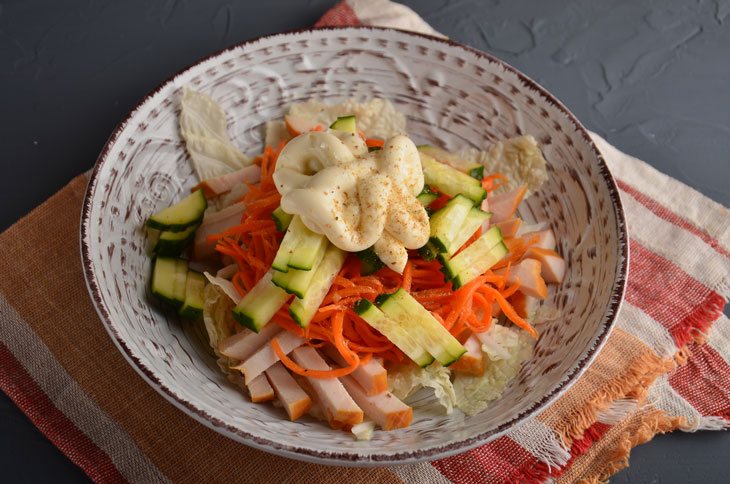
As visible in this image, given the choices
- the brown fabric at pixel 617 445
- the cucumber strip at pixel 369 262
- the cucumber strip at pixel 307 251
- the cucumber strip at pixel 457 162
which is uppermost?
the cucumber strip at pixel 307 251

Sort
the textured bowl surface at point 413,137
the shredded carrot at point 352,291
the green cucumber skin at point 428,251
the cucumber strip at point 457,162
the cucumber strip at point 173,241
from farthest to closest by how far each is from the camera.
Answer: the cucumber strip at point 457,162 < the cucumber strip at point 173,241 < the green cucumber skin at point 428,251 < the shredded carrot at point 352,291 < the textured bowl surface at point 413,137

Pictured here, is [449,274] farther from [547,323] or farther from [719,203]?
[719,203]

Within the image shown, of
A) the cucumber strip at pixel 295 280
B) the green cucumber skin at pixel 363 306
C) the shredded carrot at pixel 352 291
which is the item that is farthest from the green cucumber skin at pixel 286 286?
the green cucumber skin at pixel 363 306

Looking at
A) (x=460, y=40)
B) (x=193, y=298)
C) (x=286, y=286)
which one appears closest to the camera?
(x=286, y=286)

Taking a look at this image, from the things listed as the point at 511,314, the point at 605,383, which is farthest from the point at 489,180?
the point at 605,383

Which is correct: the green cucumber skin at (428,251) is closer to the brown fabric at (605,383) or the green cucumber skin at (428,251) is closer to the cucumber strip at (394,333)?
the cucumber strip at (394,333)

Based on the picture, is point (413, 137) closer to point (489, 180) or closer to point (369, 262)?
point (489, 180)

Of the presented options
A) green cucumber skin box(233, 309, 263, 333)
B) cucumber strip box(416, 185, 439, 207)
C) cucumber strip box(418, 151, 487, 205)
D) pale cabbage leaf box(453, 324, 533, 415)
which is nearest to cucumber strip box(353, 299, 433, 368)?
pale cabbage leaf box(453, 324, 533, 415)

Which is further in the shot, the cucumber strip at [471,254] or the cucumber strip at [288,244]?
the cucumber strip at [471,254]
